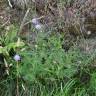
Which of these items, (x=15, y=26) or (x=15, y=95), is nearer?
(x=15, y=95)

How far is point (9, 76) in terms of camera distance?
3.15 meters

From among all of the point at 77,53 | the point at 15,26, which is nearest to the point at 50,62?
the point at 77,53

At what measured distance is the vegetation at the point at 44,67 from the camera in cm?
308

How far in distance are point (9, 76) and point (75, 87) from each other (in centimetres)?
59

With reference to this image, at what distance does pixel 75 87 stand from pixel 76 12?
0.75 metres

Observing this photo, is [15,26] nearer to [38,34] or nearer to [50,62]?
[38,34]

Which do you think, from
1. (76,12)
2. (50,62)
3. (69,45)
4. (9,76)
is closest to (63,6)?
(76,12)

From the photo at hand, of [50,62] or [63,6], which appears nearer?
[50,62]

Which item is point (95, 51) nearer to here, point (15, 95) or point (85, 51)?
point (85, 51)

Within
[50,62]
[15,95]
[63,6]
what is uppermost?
[63,6]

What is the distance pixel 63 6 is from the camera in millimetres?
3502

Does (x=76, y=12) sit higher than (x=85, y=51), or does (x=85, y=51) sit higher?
(x=76, y=12)

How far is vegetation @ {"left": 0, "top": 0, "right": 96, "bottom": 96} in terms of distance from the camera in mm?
3082

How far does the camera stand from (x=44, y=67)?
3066 millimetres
